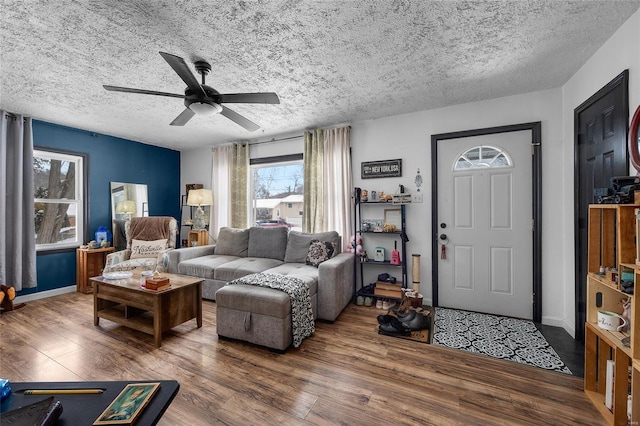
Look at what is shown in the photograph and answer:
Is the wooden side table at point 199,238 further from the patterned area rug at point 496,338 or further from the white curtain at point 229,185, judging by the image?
the patterned area rug at point 496,338

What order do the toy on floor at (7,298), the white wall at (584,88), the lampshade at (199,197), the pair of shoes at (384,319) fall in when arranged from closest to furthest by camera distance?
the white wall at (584,88) < the pair of shoes at (384,319) < the toy on floor at (7,298) < the lampshade at (199,197)

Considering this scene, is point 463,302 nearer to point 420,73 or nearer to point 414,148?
point 414,148

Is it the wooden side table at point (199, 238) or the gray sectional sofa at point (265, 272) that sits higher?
A: the wooden side table at point (199, 238)

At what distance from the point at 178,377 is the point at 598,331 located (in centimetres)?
278

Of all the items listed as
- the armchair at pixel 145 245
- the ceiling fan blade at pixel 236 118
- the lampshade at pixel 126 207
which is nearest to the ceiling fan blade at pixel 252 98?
the ceiling fan blade at pixel 236 118

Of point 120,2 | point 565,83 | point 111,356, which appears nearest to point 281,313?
point 111,356

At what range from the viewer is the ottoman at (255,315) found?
7.32ft

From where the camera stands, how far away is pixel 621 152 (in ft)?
5.99

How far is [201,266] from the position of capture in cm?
354

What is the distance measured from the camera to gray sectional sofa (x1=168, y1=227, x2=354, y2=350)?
228 cm

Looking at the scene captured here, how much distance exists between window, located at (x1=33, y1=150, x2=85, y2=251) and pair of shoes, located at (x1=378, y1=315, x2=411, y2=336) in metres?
4.58

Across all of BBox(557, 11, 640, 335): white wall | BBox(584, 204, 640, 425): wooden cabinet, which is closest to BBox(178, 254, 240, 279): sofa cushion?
BBox(584, 204, 640, 425): wooden cabinet

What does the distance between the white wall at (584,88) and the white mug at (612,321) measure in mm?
939

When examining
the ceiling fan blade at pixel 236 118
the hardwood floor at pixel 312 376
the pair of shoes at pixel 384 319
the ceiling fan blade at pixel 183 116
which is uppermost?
the ceiling fan blade at pixel 183 116
